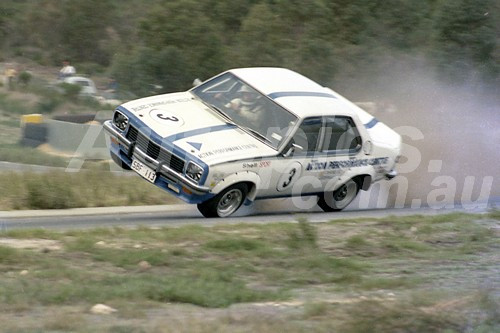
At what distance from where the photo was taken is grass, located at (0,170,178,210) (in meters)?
12.5

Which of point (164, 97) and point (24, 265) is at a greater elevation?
point (164, 97)

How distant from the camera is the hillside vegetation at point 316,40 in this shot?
31.2 metres

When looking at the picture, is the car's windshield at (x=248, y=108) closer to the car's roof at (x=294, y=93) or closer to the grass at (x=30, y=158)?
the car's roof at (x=294, y=93)

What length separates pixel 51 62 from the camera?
57.4m

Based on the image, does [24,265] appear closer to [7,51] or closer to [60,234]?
[60,234]

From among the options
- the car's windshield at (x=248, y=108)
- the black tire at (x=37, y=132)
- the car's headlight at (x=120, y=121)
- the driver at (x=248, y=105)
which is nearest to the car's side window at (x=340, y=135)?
the car's windshield at (x=248, y=108)

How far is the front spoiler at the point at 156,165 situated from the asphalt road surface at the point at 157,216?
48 cm

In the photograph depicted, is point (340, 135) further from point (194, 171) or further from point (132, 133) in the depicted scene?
point (132, 133)

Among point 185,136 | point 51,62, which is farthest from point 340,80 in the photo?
point 51,62

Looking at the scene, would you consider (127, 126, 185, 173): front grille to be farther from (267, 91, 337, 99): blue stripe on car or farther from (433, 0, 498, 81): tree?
(433, 0, 498, 81): tree

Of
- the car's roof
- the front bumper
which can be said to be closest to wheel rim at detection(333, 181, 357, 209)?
the car's roof

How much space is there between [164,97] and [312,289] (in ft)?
19.1

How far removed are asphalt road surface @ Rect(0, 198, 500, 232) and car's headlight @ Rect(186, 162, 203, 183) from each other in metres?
0.60

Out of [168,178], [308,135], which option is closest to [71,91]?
[308,135]
